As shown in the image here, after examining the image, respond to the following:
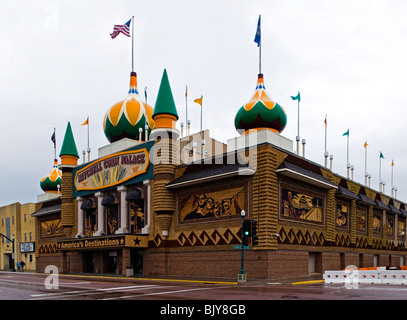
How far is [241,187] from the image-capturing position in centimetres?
3400

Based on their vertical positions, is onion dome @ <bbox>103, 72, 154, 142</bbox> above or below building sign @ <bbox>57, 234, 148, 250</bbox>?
above

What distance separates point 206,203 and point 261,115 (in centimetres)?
929

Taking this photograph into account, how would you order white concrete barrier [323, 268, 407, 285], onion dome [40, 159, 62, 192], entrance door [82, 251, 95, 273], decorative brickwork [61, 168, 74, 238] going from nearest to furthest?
white concrete barrier [323, 268, 407, 285], entrance door [82, 251, 95, 273], decorative brickwork [61, 168, 74, 238], onion dome [40, 159, 62, 192]

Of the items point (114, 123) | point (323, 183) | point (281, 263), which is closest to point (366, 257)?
point (323, 183)

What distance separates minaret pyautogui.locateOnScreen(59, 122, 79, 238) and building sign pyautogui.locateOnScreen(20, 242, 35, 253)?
20187 millimetres

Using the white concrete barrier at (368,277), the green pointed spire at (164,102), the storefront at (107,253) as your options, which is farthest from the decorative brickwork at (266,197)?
the storefront at (107,253)

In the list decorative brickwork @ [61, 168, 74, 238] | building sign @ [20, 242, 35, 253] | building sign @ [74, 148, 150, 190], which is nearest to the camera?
building sign @ [74, 148, 150, 190]

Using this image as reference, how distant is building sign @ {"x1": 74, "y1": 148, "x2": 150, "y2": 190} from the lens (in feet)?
136

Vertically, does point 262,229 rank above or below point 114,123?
below

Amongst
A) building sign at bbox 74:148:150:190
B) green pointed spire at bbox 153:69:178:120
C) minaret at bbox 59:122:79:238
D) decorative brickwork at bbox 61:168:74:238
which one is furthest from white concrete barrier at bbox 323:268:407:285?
→ minaret at bbox 59:122:79:238

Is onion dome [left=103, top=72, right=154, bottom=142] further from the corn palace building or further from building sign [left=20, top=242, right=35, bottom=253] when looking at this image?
building sign [left=20, top=242, right=35, bottom=253]

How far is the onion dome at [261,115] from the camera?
1502 inches

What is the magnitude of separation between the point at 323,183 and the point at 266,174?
782 cm
